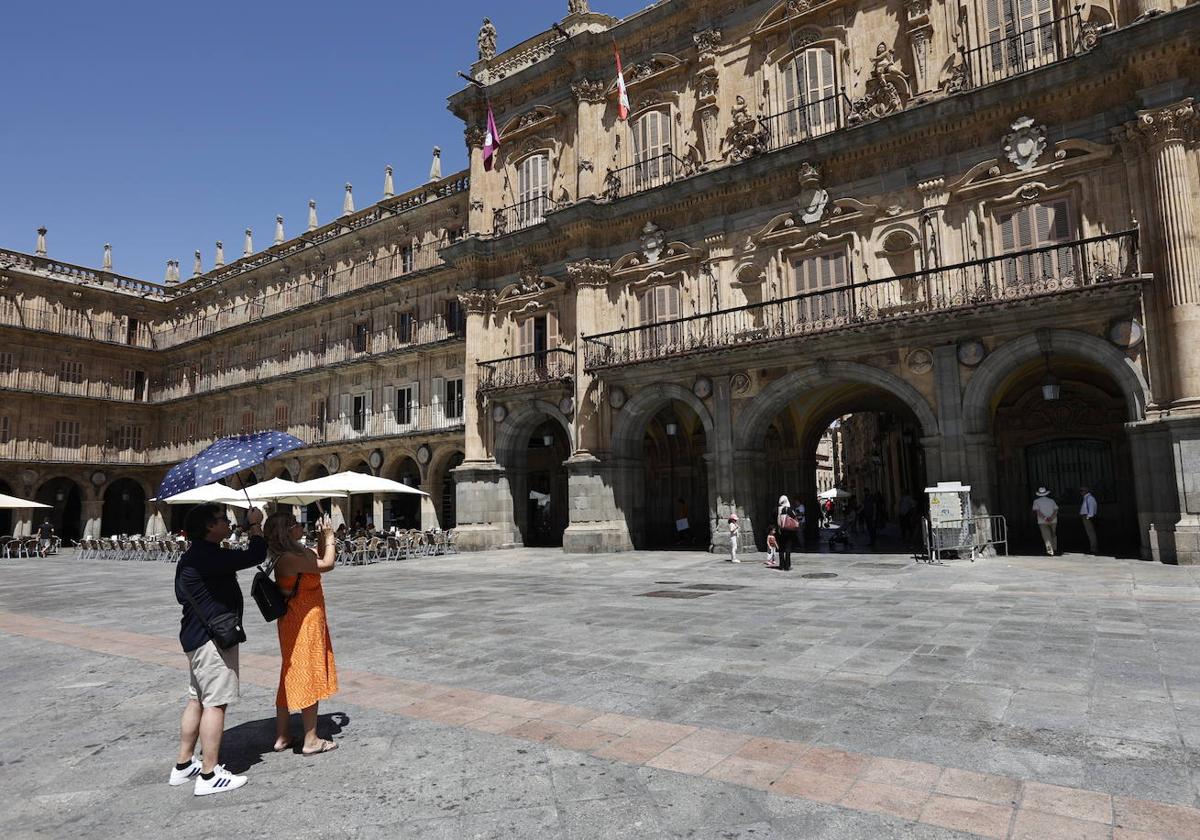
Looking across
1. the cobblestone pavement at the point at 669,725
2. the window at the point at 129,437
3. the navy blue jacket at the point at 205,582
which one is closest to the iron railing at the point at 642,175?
the cobblestone pavement at the point at 669,725

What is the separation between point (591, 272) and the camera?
2419 cm

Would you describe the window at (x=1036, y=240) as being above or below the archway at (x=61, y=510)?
above

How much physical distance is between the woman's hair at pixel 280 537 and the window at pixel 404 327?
94.4 ft

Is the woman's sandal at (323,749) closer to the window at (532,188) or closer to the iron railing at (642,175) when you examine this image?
the iron railing at (642,175)

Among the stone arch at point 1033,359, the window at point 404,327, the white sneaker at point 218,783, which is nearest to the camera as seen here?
the white sneaker at point 218,783

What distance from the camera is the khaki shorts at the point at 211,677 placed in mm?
4400

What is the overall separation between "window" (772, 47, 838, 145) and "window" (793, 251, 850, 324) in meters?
3.46

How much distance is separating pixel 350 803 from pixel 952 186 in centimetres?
1903

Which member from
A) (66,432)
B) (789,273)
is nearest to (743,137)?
(789,273)

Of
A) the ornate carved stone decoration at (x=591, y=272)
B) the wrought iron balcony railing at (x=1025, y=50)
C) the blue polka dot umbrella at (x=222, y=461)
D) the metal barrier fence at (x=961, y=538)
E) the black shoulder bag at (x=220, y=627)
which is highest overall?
the wrought iron balcony railing at (x=1025, y=50)

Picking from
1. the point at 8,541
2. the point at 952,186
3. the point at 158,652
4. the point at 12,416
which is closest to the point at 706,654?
the point at 158,652

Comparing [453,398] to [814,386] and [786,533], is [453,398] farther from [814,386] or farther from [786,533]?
[786,533]

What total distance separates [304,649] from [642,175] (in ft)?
71.0

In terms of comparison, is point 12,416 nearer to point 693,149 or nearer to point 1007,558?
point 693,149
